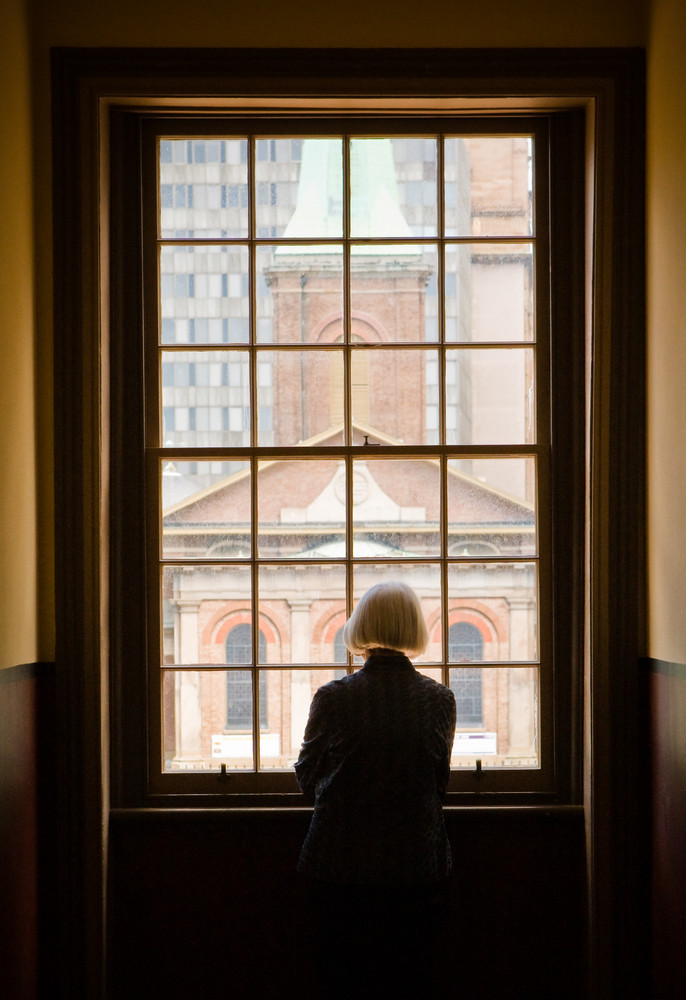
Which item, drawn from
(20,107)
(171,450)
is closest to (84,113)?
(20,107)

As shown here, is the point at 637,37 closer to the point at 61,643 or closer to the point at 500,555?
the point at 500,555

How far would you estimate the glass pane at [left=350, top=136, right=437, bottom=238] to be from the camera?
3045mm

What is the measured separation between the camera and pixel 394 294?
306 centimetres

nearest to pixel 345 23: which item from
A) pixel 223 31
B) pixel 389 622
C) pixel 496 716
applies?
pixel 223 31

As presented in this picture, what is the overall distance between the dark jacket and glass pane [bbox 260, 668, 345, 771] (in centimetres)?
58

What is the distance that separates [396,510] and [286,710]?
755 millimetres

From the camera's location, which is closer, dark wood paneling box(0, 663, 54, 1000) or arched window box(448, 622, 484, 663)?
dark wood paneling box(0, 663, 54, 1000)

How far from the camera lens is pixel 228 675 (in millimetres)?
3027

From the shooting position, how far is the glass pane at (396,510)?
3037 millimetres

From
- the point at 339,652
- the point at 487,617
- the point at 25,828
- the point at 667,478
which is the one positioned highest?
the point at 667,478

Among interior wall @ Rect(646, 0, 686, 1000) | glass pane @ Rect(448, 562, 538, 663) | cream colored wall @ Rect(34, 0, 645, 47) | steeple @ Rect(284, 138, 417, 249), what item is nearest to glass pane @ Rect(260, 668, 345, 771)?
glass pane @ Rect(448, 562, 538, 663)

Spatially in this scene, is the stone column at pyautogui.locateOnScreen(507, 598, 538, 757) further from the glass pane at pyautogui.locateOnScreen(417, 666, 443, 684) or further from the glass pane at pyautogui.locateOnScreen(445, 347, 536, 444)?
the glass pane at pyautogui.locateOnScreen(445, 347, 536, 444)

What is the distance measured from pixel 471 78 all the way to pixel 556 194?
Answer: 0.46m

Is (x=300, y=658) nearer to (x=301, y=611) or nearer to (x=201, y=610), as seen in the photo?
(x=301, y=611)
